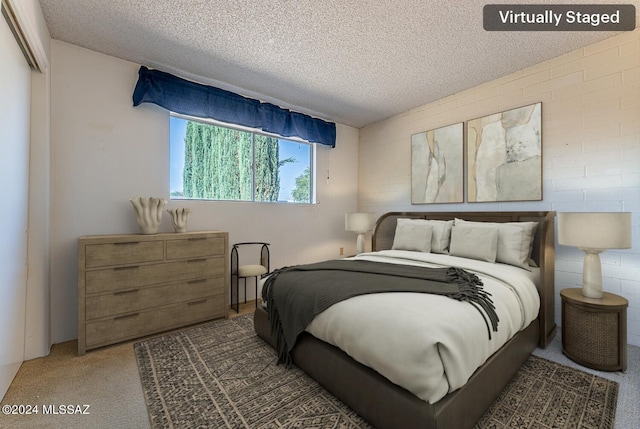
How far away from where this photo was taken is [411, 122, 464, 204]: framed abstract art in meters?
3.18

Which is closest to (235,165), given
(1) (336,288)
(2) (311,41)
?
(2) (311,41)

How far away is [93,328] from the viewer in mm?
2041

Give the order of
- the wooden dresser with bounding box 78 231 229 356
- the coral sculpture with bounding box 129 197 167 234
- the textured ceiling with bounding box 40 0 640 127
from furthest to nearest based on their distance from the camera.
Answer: the coral sculpture with bounding box 129 197 167 234, the wooden dresser with bounding box 78 231 229 356, the textured ceiling with bounding box 40 0 640 127

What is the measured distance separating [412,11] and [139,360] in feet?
10.3

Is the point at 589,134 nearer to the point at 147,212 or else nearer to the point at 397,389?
the point at 397,389

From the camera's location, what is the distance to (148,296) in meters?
2.27

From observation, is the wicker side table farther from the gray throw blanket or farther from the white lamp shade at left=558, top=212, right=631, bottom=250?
the gray throw blanket

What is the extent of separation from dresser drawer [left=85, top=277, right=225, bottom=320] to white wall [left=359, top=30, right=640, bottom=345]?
9.86ft

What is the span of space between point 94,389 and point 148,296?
0.75 meters

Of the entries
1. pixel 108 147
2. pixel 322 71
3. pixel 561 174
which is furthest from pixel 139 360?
pixel 561 174

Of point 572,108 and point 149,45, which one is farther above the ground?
point 149,45

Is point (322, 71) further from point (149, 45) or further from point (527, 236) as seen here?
point (527, 236)

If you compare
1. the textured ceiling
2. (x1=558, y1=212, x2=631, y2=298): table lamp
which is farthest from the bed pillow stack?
the textured ceiling

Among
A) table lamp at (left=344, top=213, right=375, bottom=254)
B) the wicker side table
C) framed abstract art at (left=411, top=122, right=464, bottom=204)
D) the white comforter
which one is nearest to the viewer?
the white comforter
